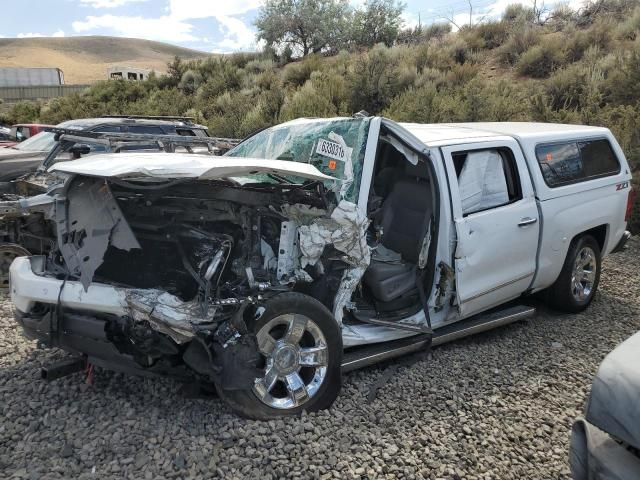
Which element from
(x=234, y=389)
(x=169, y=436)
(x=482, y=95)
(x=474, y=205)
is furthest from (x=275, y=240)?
(x=482, y=95)

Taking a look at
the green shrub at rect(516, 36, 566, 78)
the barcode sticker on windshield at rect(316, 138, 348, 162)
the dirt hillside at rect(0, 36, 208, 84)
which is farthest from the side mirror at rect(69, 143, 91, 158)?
the dirt hillside at rect(0, 36, 208, 84)

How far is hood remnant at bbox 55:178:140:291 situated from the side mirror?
437cm

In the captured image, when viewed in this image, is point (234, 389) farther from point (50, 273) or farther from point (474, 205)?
point (474, 205)

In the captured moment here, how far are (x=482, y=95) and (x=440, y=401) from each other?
1067cm

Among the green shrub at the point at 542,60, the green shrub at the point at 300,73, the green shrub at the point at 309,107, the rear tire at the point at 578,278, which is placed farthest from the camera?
the green shrub at the point at 300,73

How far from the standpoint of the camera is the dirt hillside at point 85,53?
316ft

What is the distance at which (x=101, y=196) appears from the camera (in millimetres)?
3512

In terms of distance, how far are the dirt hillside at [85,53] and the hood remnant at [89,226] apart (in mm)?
91028

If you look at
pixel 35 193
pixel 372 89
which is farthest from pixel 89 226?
pixel 372 89

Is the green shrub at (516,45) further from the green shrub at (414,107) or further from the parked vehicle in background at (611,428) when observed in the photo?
the parked vehicle in background at (611,428)

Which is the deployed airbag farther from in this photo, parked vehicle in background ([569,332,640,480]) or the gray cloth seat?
parked vehicle in background ([569,332,640,480])

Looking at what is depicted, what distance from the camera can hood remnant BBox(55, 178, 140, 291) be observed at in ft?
11.0

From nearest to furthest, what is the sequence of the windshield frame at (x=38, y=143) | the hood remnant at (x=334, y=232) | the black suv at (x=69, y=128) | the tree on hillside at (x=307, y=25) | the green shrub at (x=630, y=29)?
the hood remnant at (x=334, y=232), the black suv at (x=69, y=128), the windshield frame at (x=38, y=143), the green shrub at (x=630, y=29), the tree on hillside at (x=307, y=25)

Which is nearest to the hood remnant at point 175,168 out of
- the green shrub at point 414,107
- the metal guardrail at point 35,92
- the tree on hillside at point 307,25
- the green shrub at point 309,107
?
the green shrub at point 414,107
